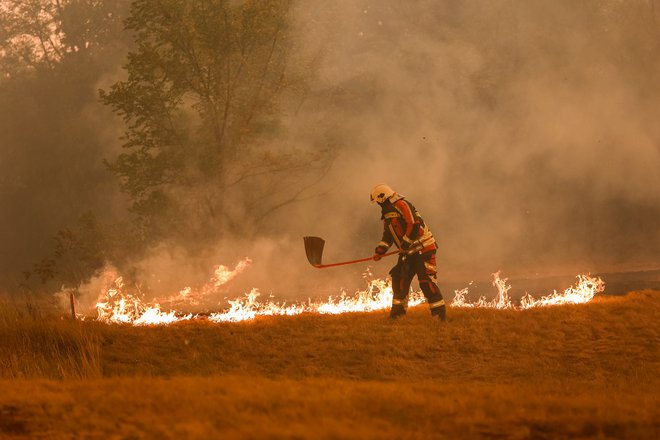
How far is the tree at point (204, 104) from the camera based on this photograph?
76.9ft

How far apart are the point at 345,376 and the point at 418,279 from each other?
276 cm

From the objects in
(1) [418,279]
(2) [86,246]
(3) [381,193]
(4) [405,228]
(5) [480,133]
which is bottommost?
(1) [418,279]

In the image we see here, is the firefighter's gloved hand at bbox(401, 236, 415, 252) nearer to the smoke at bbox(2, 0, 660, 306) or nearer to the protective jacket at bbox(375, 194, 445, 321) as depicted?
the protective jacket at bbox(375, 194, 445, 321)

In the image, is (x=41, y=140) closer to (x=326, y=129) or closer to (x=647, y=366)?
(x=326, y=129)

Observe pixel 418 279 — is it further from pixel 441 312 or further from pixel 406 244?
pixel 441 312

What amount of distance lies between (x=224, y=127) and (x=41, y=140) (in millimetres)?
16218

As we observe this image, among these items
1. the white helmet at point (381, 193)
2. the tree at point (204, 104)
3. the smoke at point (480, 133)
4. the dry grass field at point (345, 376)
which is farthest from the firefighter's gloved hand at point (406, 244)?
the smoke at point (480, 133)

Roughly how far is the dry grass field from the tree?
36.4 feet

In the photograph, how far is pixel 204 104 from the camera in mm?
24750

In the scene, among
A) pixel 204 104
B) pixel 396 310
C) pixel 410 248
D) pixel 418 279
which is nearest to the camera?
pixel 418 279

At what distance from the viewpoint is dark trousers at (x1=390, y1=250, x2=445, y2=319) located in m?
13.1

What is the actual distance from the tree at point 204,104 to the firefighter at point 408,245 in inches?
448

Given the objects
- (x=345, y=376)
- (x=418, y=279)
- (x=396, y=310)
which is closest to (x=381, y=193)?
A: (x=418, y=279)

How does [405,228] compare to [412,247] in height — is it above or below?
above
